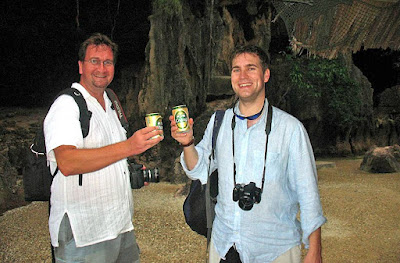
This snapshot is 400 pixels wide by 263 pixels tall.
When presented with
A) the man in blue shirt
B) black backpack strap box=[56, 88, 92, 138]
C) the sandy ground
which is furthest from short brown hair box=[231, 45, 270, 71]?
the sandy ground

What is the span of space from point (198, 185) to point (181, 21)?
23.7 feet

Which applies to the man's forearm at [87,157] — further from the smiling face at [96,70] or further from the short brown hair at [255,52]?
the short brown hair at [255,52]

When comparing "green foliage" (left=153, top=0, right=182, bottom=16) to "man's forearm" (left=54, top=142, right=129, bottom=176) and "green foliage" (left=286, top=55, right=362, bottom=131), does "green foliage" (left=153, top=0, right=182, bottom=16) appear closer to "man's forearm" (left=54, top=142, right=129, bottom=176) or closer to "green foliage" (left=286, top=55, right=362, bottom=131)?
"green foliage" (left=286, top=55, right=362, bottom=131)

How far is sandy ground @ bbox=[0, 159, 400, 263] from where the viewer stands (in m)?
4.23

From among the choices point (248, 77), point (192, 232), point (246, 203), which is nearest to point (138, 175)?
point (246, 203)

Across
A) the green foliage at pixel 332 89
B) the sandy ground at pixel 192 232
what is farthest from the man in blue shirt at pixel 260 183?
the green foliage at pixel 332 89

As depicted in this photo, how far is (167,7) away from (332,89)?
25.8 feet

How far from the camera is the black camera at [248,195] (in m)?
1.71

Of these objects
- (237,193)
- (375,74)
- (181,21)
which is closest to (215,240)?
(237,193)

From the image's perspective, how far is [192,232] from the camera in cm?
498

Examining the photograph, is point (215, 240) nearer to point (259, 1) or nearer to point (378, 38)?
point (378, 38)

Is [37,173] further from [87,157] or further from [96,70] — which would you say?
[96,70]

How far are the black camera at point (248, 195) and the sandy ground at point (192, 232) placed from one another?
8.66 feet

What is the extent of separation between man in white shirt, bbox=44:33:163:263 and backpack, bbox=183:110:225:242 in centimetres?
40
